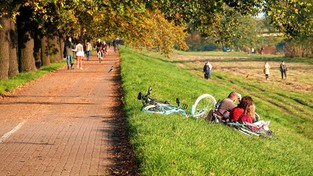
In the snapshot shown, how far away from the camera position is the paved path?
8641 mm

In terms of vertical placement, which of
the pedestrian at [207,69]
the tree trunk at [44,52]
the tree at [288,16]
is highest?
the tree at [288,16]

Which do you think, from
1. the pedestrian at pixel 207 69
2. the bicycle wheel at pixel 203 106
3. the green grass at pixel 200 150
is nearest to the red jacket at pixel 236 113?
the green grass at pixel 200 150

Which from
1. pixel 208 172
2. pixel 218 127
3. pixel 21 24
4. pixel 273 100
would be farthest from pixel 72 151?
pixel 273 100

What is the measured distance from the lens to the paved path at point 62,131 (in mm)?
8641

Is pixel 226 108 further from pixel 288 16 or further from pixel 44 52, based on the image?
pixel 44 52

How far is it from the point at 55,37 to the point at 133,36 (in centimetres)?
563

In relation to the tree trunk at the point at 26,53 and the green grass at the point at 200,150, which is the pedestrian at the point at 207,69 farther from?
the green grass at the point at 200,150

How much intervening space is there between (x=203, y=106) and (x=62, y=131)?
4622mm

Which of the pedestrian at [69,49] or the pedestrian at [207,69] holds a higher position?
the pedestrian at [69,49]

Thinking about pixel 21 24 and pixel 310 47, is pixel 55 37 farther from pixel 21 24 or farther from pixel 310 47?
pixel 310 47

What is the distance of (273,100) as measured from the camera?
103 ft

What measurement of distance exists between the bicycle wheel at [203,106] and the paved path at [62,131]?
1944 mm

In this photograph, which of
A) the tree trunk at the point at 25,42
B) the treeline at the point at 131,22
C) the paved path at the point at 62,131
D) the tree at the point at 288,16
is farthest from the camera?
the tree trunk at the point at 25,42

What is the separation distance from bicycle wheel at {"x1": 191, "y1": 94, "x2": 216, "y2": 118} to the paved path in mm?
1944
